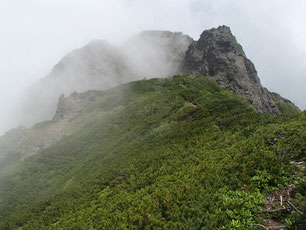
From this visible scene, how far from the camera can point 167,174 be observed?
38.6 ft

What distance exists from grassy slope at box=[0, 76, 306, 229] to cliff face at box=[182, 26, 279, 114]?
28141 mm

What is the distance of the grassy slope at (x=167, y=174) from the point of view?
314 inches

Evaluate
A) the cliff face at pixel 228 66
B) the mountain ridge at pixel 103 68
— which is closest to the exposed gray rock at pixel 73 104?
the cliff face at pixel 228 66

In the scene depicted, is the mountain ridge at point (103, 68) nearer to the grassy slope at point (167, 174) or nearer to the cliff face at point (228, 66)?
the cliff face at point (228, 66)

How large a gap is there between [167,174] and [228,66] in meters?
47.8

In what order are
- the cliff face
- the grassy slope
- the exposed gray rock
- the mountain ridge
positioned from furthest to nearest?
the mountain ridge
the exposed gray rock
the cliff face
the grassy slope

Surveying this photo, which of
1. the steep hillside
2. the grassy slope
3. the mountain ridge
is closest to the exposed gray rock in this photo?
the grassy slope

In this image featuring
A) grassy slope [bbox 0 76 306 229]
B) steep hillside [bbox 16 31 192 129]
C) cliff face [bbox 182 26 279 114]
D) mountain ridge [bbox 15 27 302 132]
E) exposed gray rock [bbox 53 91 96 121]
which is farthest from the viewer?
steep hillside [bbox 16 31 192 129]

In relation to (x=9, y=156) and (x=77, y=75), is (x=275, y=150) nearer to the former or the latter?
(x=9, y=156)

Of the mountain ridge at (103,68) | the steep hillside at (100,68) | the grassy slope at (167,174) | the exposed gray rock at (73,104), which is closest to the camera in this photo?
the grassy slope at (167,174)

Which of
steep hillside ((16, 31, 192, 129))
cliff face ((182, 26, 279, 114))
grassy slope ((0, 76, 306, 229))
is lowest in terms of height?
grassy slope ((0, 76, 306, 229))

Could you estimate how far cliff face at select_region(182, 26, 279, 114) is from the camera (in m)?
50.2

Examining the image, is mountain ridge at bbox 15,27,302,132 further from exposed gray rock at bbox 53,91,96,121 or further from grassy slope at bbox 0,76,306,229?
grassy slope at bbox 0,76,306,229

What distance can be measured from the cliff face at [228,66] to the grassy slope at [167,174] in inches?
1108
